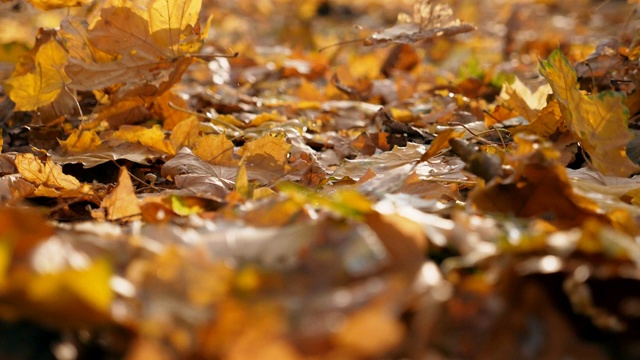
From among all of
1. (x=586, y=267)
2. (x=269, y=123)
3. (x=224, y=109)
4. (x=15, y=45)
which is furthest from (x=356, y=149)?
(x=15, y=45)

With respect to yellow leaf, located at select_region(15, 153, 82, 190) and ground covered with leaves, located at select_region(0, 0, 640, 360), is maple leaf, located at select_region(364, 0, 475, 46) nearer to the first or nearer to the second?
ground covered with leaves, located at select_region(0, 0, 640, 360)

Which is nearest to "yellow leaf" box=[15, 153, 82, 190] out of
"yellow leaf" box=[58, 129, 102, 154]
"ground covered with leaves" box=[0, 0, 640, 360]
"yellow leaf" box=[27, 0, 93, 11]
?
"ground covered with leaves" box=[0, 0, 640, 360]

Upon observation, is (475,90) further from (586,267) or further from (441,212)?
(586,267)

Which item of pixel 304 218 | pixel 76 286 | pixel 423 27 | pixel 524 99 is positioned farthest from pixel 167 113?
pixel 76 286

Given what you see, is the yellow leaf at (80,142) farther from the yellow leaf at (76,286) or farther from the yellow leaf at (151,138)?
the yellow leaf at (76,286)

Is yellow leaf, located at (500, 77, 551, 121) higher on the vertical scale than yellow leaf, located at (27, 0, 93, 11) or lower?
lower

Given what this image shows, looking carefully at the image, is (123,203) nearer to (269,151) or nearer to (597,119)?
(269,151)
